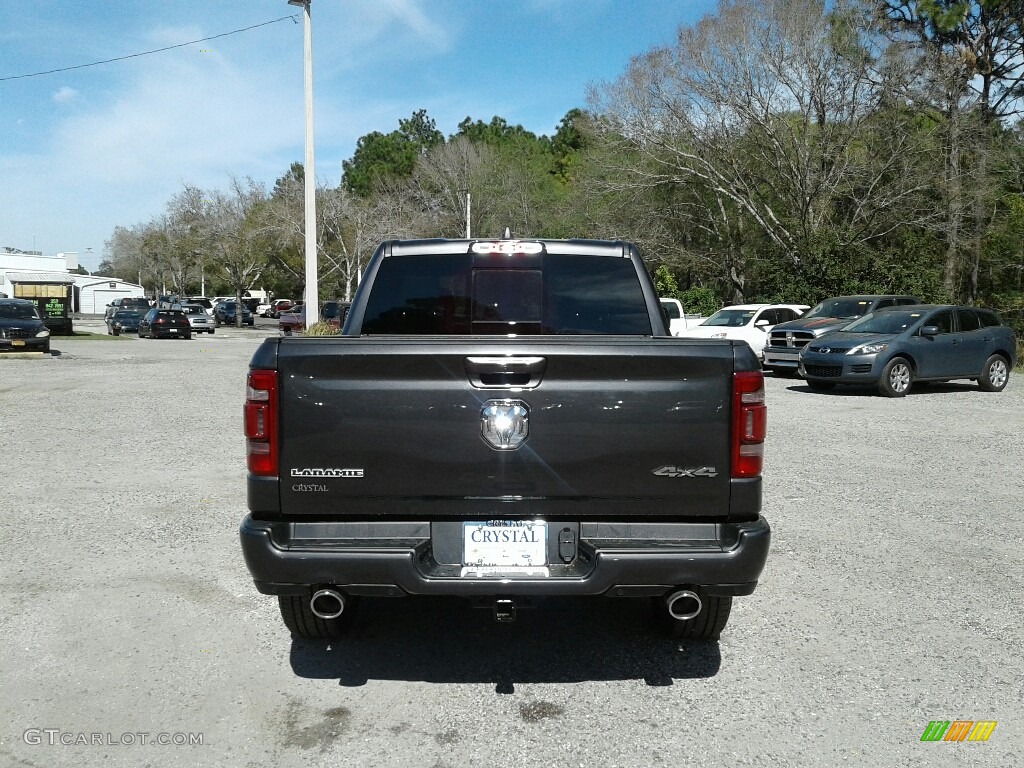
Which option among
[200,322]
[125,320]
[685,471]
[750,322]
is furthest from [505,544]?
[125,320]

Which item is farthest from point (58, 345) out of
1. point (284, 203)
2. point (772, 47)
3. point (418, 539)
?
point (418, 539)

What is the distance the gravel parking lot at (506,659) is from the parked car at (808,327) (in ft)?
39.8

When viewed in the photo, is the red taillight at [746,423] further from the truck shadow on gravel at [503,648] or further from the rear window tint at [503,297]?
the rear window tint at [503,297]

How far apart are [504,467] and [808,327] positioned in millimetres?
17899

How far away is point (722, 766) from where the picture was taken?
3.31 meters

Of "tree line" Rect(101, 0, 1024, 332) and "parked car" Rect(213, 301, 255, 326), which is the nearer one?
"tree line" Rect(101, 0, 1024, 332)

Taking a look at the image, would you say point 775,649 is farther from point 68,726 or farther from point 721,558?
point 68,726

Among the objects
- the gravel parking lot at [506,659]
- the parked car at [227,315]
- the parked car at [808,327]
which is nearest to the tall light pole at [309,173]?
the parked car at [808,327]

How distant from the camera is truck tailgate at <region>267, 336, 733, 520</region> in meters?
3.48

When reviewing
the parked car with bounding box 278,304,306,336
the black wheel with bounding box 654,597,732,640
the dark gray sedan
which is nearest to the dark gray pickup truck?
the black wheel with bounding box 654,597,732,640

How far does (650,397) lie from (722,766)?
55.1 inches

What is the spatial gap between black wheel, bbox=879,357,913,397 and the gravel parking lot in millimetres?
8225

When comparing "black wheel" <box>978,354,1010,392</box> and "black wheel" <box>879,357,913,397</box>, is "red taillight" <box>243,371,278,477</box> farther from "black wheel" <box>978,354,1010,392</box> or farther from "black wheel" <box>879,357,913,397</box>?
"black wheel" <box>978,354,1010,392</box>

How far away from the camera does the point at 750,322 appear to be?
22.4 metres
